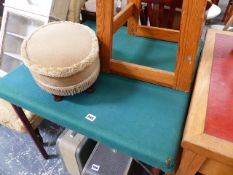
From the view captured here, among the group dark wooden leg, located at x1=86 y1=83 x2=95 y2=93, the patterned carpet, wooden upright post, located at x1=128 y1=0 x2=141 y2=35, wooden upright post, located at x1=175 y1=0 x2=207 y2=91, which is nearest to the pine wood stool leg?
wooden upright post, located at x1=175 y1=0 x2=207 y2=91

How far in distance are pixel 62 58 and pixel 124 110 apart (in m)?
0.25

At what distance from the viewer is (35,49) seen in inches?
25.0

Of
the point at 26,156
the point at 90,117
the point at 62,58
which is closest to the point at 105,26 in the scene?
the point at 62,58

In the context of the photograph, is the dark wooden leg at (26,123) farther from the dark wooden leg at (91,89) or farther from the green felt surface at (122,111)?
the dark wooden leg at (91,89)

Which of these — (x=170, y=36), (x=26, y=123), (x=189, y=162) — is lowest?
(x=26, y=123)

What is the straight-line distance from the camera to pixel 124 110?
25.7 inches

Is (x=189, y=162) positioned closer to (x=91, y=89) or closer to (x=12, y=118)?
(x=91, y=89)

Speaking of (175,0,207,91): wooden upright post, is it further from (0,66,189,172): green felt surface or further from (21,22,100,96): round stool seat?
(21,22,100,96): round stool seat

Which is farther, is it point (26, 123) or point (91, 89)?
point (26, 123)

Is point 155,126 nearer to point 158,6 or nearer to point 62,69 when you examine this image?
point 62,69

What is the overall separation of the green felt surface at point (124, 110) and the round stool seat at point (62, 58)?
65 mm

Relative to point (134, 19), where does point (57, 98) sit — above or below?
below

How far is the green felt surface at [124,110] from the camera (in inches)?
22.1

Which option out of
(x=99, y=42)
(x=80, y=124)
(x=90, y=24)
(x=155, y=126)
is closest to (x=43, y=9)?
(x=90, y=24)
